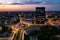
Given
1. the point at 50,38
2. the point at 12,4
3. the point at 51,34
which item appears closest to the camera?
the point at 50,38

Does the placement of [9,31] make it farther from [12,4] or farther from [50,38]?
[50,38]

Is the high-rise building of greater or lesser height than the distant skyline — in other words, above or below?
below

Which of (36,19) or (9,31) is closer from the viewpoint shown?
(9,31)

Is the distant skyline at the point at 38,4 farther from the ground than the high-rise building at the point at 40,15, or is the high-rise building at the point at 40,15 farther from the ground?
the distant skyline at the point at 38,4

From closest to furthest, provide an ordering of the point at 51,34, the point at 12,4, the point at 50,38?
1. the point at 50,38
2. the point at 51,34
3. the point at 12,4

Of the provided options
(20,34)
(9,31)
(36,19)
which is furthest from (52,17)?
(9,31)

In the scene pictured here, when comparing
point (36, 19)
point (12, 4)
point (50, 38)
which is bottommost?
point (50, 38)

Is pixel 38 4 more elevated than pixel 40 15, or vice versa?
pixel 38 4

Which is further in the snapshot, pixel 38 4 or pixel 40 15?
pixel 40 15

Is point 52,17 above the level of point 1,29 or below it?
above
